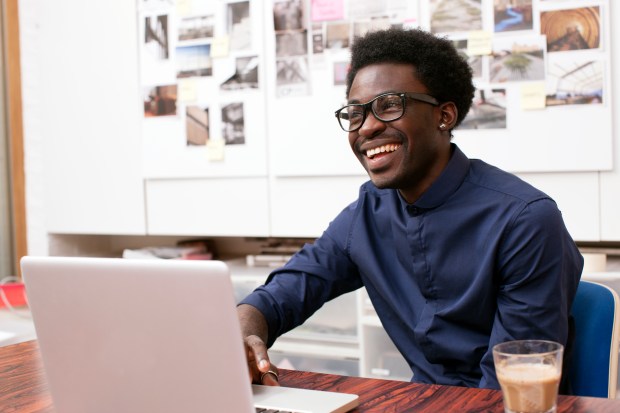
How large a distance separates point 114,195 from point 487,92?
1565 millimetres

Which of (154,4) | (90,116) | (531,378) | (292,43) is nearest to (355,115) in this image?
(531,378)

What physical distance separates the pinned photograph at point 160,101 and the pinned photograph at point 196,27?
0.20 metres

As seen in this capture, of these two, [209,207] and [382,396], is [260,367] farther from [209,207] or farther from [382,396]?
[209,207]

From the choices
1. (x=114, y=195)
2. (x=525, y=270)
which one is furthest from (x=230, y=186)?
(x=525, y=270)

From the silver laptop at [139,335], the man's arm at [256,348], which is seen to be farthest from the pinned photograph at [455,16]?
the silver laptop at [139,335]

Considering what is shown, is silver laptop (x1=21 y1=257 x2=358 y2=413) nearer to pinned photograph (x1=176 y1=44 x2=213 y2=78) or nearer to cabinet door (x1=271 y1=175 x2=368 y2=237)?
cabinet door (x1=271 y1=175 x2=368 y2=237)

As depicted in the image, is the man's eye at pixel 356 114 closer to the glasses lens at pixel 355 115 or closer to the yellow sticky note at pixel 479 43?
the glasses lens at pixel 355 115

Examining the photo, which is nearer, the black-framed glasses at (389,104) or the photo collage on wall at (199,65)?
the black-framed glasses at (389,104)

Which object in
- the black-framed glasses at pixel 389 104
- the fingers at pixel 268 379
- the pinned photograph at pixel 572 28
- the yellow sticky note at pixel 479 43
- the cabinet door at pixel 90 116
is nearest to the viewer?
the fingers at pixel 268 379

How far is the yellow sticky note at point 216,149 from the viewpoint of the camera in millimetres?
2888

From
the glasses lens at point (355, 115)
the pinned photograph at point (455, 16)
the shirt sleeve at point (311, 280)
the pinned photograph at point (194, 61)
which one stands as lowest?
the shirt sleeve at point (311, 280)

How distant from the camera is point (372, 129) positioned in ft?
4.91

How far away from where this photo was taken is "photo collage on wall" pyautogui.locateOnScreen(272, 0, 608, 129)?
7.66 ft

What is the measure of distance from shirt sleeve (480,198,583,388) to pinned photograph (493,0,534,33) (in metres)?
1.21
